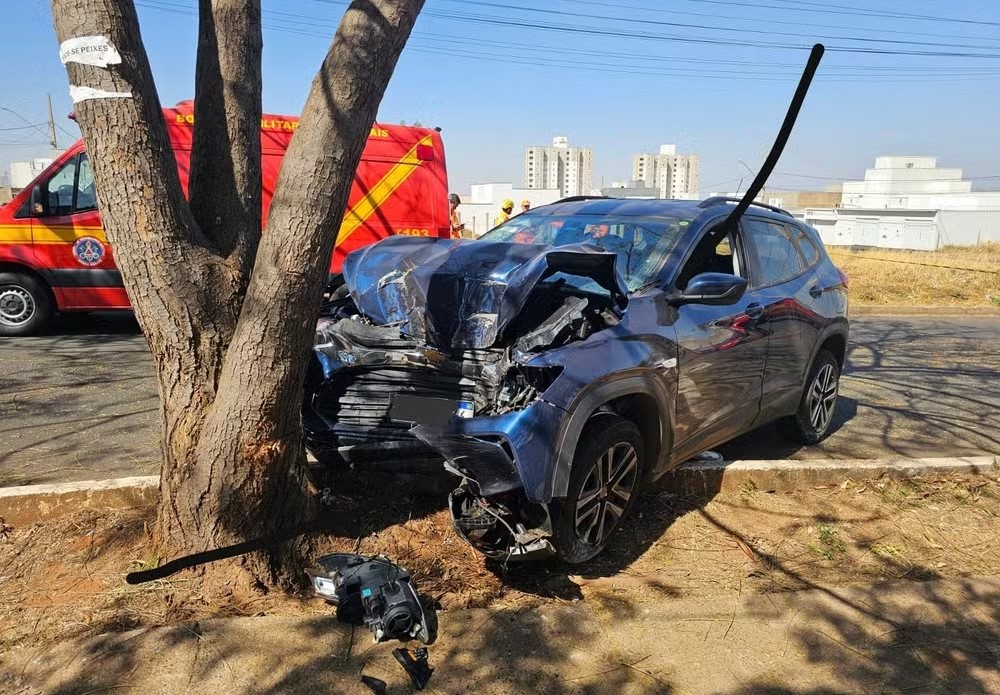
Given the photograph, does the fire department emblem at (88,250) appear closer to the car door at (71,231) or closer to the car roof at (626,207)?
the car door at (71,231)

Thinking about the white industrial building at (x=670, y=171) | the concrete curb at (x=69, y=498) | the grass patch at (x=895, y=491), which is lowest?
the grass patch at (x=895, y=491)

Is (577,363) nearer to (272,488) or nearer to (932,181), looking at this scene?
(272,488)

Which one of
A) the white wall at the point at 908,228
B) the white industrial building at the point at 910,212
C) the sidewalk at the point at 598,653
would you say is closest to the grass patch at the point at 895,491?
the sidewalk at the point at 598,653

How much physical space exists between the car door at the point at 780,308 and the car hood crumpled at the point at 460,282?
153cm

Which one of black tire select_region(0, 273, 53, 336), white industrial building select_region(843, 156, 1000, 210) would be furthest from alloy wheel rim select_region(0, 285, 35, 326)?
white industrial building select_region(843, 156, 1000, 210)

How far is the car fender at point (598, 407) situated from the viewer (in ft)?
10.0

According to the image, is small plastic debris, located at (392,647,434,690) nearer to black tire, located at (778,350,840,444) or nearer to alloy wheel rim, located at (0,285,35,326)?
black tire, located at (778,350,840,444)

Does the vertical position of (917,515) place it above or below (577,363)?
below

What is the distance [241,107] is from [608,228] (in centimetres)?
222

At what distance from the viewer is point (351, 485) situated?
390 centimetres

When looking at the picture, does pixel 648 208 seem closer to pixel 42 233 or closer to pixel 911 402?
pixel 911 402

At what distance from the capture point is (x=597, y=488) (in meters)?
3.37

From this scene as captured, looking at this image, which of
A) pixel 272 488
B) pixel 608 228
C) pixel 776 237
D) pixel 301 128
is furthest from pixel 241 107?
pixel 776 237

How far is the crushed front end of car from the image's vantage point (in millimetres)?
3049
